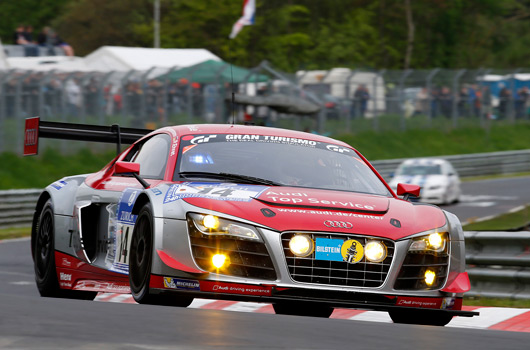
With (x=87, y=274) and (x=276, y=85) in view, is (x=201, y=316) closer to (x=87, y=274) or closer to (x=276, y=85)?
(x=87, y=274)

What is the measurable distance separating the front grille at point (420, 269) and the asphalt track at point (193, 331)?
1933mm

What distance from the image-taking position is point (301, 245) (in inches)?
234

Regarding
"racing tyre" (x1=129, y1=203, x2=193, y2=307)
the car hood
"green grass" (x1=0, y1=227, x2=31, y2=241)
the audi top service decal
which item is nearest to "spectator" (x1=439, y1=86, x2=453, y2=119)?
"green grass" (x1=0, y1=227, x2=31, y2=241)

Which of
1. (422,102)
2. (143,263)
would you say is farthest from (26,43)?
(143,263)

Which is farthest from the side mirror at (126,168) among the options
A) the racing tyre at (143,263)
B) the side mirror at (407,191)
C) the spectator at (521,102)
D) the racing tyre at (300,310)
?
the spectator at (521,102)

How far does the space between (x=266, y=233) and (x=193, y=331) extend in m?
2.20

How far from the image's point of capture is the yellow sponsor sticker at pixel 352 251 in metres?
5.98

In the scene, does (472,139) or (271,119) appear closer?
(271,119)

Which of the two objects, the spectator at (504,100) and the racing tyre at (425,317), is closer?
the racing tyre at (425,317)

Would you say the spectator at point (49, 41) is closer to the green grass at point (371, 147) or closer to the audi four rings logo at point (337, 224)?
the green grass at point (371, 147)

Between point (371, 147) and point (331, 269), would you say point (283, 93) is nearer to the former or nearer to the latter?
point (371, 147)

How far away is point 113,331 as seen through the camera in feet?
12.0

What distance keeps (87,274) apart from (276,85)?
24.2m


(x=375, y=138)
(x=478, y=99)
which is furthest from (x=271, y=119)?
(x=478, y=99)
